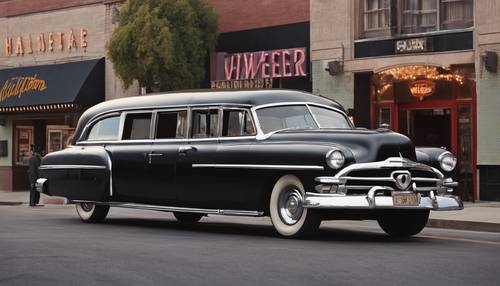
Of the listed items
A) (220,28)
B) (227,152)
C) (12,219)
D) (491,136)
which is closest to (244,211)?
(227,152)

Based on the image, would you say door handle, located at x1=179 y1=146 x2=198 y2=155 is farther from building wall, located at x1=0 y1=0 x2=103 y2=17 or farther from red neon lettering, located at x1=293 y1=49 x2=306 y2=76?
building wall, located at x1=0 y1=0 x2=103 y2=17

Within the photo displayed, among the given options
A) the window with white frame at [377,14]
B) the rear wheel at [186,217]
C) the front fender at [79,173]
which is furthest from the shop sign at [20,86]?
the rear wheel at [186,217]

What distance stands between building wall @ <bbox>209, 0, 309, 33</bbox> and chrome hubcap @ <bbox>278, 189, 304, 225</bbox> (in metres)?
13.7

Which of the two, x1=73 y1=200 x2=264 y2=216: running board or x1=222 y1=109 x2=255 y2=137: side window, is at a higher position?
x1=222 y1=109 x2=255 y2=137: side window

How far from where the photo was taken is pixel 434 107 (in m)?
22.2

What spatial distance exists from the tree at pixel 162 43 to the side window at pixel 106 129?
35.2ft

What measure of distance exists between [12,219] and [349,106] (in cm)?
1053

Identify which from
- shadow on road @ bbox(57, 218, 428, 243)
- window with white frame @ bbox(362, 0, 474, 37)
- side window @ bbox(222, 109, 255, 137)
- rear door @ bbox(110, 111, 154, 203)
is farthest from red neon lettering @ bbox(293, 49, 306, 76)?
side window @ bbox(222, 109, 255, 137)

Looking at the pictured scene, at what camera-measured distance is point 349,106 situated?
2280cm

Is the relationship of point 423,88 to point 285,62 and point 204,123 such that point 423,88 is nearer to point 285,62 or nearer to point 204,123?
point 285,62

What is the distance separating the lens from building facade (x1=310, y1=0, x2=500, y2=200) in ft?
67.2

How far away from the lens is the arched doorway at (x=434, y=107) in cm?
2141

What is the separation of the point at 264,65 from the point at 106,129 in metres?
10.8

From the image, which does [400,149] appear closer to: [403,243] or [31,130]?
[403,243]
